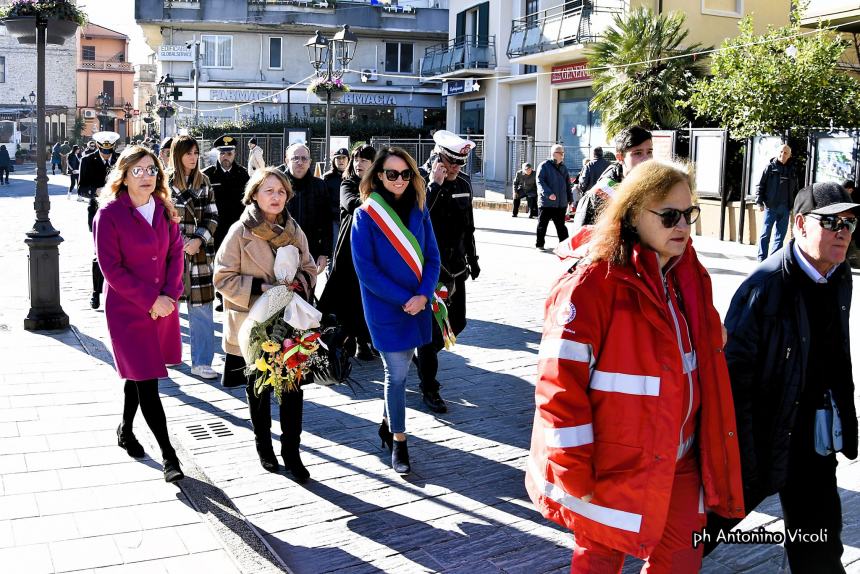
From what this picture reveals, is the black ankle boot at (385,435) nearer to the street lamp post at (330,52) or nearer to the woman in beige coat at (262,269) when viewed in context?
the woman in beige coat at (262,269)

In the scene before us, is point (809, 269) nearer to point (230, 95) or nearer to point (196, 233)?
point (196, 233)

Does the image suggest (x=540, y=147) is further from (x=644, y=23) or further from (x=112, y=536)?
(x=112, y=536)

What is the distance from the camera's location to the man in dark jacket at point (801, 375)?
3.43 meters

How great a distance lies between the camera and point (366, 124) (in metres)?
45.0

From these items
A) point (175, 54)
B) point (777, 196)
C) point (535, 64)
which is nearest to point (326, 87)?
point (777, 196)

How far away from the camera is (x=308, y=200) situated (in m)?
8.64

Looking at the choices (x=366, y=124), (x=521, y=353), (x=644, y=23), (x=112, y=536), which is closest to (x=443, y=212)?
(x=521, y=353)

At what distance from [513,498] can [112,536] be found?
6.91 ft

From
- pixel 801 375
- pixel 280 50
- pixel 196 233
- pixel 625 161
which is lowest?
pixel 801 375

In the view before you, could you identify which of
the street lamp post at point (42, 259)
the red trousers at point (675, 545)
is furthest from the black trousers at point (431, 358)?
the street lamp post at point (42, 259)

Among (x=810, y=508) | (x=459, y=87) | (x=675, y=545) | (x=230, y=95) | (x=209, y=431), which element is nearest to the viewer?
(x=675, y=545)

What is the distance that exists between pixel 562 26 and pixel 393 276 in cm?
2643

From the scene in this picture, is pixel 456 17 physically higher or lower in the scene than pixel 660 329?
higher

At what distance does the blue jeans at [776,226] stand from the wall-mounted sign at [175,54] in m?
39.9
